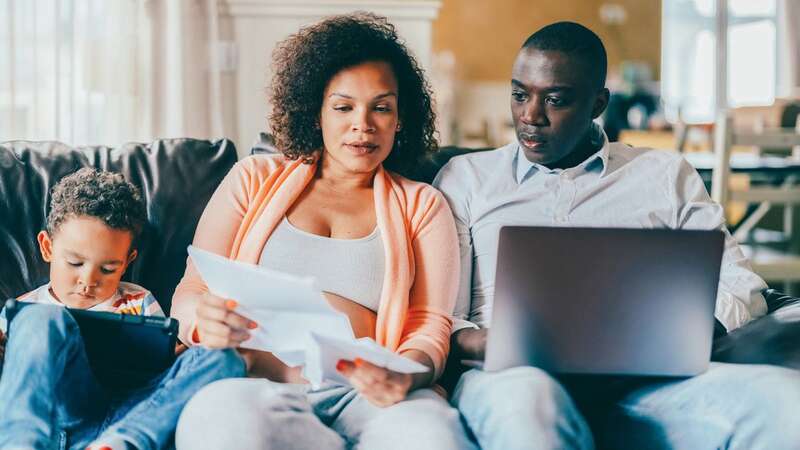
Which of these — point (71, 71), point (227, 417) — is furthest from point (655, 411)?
point (71, 71)

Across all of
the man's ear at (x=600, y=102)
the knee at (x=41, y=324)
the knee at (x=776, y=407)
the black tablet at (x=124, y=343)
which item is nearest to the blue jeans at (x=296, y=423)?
the black tablet at (x=124, y=343)

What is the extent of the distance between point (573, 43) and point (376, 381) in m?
0.84

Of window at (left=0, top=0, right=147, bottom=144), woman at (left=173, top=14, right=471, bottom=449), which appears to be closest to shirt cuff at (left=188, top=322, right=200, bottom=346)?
woman at (left=173, top=14, right=471, bottom=449)

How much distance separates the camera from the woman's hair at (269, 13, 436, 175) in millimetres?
1712

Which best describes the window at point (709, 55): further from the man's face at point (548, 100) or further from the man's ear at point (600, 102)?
the man's face at point (548, 100)

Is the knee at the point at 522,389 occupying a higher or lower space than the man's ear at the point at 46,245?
lower

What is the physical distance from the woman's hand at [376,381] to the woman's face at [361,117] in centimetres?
47

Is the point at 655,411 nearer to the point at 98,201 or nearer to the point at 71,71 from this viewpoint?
the point at 98,201

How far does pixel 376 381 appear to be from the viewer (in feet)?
4.32

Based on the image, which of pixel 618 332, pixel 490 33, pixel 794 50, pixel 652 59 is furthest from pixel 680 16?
pixel 618 332

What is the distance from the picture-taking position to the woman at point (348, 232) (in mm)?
1319

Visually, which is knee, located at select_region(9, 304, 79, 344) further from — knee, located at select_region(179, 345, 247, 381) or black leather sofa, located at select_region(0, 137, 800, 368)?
black leather sofa, located at select_region(0, 137, 800, 368)

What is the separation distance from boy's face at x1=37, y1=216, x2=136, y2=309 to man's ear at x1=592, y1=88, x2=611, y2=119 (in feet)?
3.29

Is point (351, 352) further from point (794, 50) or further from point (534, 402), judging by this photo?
point (794, 50)
